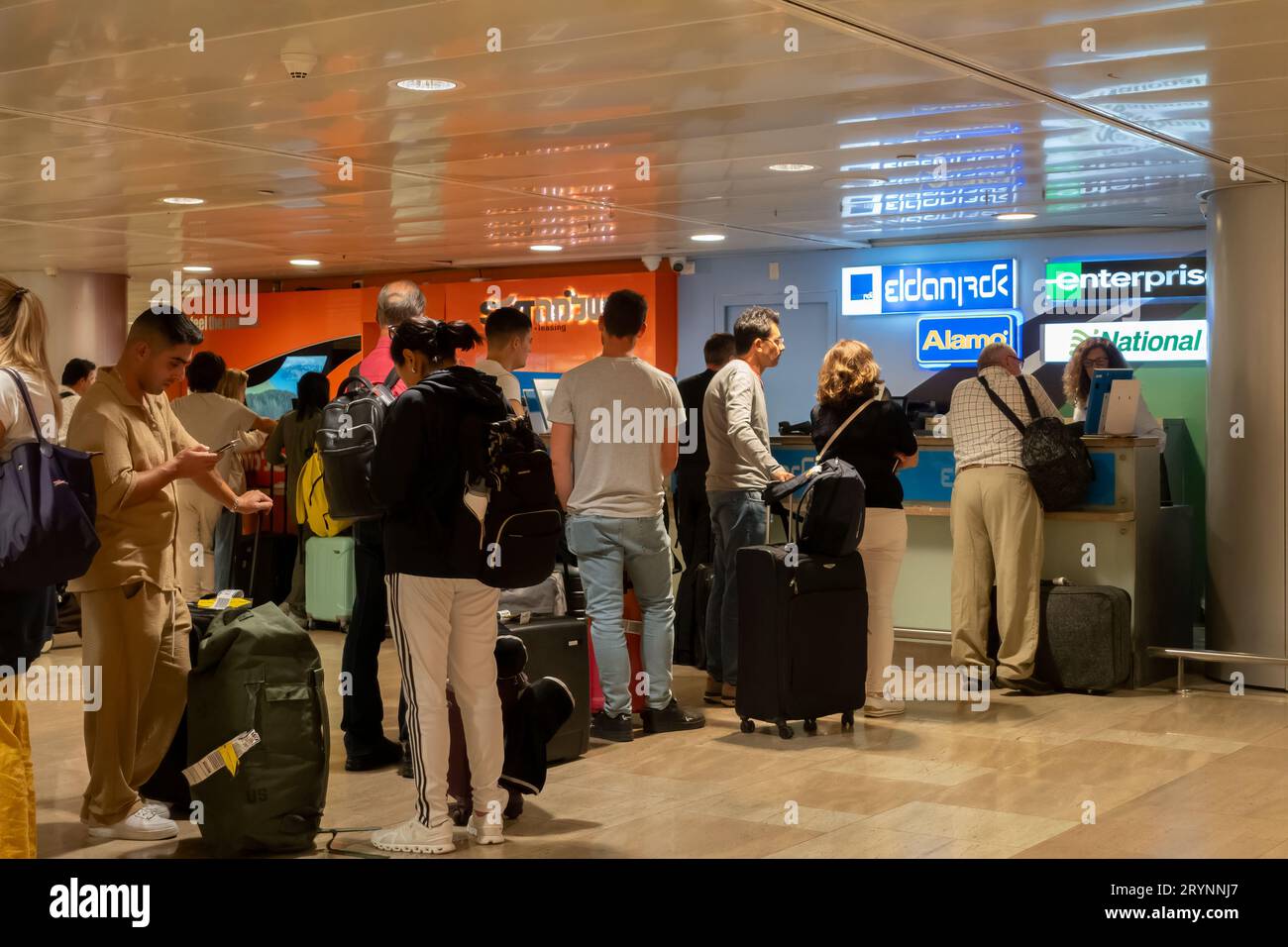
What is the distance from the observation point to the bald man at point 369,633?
5.25m

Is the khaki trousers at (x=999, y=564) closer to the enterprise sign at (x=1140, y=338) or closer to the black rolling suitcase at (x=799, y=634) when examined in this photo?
the black rolling suitcase at (x=799, y=634)

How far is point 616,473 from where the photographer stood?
5684 millimetres

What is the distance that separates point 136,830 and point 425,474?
1416 millimetres

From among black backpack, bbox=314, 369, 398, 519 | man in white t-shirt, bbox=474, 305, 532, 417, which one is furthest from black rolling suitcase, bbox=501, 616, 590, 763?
black backpack, bbox=314, 369, 398, 519

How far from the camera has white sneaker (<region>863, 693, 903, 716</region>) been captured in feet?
21.2

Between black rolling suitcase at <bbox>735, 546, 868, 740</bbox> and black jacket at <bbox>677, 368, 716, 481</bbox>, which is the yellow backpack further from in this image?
black rolling suitcase at <bbox>735, 546, 868, 740</bbox>

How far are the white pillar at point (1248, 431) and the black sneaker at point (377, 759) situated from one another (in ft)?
14.6

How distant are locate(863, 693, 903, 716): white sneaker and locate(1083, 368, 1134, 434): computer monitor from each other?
2041mm

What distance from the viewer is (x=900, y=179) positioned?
8031mm

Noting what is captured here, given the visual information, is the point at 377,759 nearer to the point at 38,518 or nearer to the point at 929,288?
the point at 38,518

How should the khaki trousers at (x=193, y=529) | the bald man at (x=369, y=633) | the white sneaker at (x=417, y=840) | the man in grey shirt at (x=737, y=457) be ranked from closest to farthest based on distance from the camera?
the white sneaker at (x=417, y=840) → the bald man at (x=369, y=633) → the man in grey shirt at (x=737, y=457) → the khaki trousers at (x=193, y=529)

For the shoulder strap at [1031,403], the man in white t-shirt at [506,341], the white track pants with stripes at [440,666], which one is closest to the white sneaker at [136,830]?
the white track pants with stripes at [440,666]
